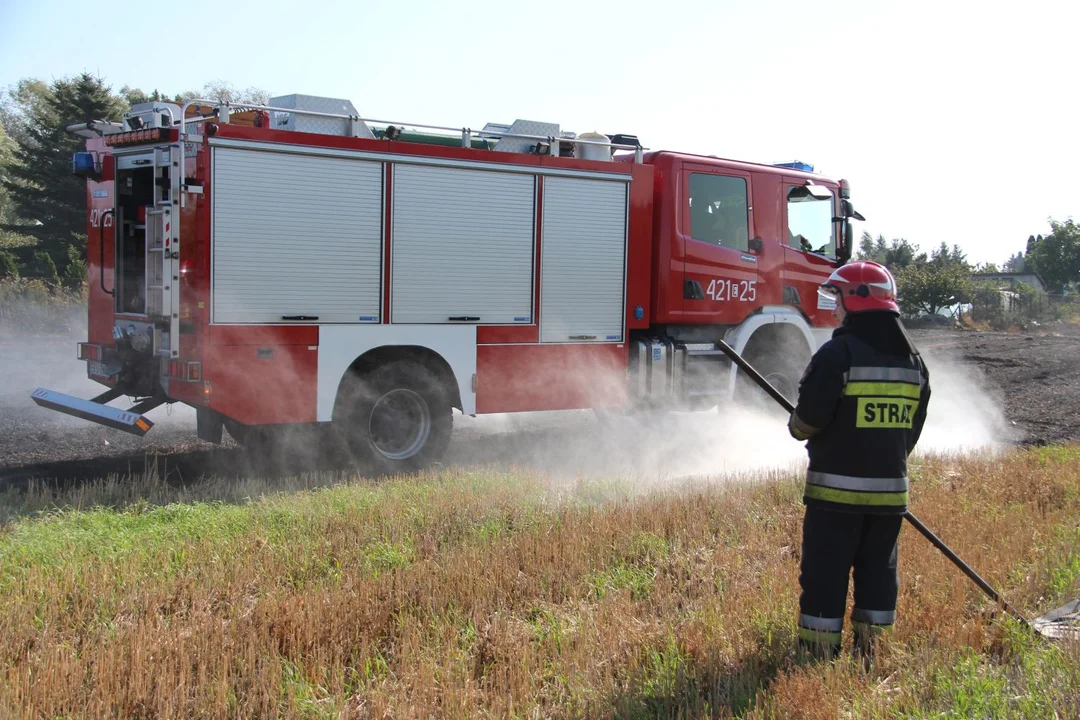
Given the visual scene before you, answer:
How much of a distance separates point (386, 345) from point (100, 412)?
2238 mm

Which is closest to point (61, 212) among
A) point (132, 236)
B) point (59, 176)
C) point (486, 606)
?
point (59, 176)

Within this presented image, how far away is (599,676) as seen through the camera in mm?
4117

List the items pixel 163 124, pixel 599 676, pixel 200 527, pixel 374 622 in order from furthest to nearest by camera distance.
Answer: pixel 163 124 → pixel 200 527 → pixel 374 622 → pixel 599 676

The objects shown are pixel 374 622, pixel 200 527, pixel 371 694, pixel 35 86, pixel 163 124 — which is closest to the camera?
pixel 371 694

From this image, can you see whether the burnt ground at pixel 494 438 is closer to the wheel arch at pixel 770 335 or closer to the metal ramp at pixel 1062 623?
the wheel arch at pixel 770 335

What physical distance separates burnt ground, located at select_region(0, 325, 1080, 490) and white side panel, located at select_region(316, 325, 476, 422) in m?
0.74

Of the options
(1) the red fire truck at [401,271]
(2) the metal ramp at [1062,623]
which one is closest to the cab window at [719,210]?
(1) the red fire truck at [401,271]

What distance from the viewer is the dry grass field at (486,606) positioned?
12.6 ft

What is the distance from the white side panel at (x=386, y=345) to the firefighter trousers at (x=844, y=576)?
472cm

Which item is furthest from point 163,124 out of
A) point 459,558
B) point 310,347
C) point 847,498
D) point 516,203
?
point 847,498

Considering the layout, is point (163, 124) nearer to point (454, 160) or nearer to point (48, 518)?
point (454, 160)

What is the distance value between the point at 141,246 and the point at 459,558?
480cm

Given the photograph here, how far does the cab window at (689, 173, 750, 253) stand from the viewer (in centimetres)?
1009

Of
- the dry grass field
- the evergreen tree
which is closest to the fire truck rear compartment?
the dry grass field
